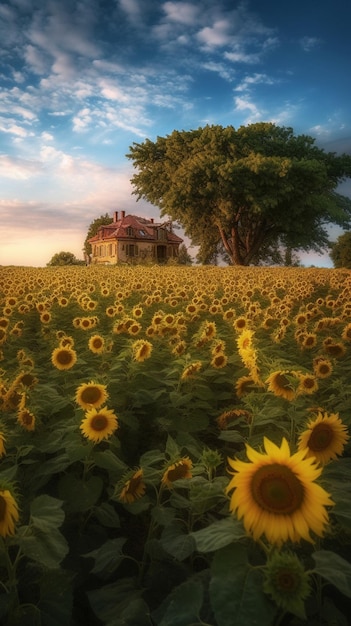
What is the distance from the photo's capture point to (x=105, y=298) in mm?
11328

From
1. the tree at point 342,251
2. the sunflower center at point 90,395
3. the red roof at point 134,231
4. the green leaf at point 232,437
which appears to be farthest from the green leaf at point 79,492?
the tree at point 342,251

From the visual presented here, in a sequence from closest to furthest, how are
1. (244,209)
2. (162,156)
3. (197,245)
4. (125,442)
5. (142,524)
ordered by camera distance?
(142,524) → (125,442) → (244,209) → (162,156) → (197,245)

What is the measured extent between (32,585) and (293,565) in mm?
1515

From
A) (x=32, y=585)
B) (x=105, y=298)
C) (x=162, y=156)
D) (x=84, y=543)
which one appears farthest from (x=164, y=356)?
(x=162, y=156)

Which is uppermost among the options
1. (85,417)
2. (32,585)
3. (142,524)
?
(85,417)

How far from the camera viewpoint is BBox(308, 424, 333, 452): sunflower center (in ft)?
7.20

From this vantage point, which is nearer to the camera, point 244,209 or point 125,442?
point 125,442

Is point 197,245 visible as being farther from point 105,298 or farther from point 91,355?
point 91,355

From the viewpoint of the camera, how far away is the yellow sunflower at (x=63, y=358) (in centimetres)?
456

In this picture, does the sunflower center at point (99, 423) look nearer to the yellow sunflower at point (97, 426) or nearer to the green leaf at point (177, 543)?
the yellow sunflower at point (97, 426)

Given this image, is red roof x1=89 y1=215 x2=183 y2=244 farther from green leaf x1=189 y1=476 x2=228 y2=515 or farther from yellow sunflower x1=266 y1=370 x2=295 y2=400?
green leaf x1=189 y1=476 x2=228 y2=515

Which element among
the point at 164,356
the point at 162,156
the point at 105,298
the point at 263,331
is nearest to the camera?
the point at 164,356

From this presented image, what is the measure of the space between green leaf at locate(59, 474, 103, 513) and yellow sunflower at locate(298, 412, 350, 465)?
48.7 inches

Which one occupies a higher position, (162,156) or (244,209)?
(162,156)
